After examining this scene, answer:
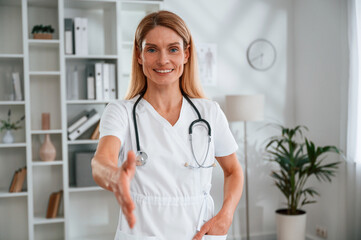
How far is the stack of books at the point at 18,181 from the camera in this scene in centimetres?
336

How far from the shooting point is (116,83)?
11.6 ft

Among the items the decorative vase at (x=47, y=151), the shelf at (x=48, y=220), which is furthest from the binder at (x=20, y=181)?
the shelf at (x=48, y=220)

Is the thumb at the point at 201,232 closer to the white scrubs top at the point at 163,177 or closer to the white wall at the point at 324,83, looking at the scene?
the white scrubs top at the point at 163,177

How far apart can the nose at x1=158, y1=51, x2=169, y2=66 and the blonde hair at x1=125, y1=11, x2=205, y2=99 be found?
0.07 m

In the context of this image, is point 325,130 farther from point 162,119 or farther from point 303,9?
point 162,119

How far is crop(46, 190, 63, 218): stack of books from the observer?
3.44 m

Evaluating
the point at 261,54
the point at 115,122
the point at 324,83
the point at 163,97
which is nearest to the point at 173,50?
the point at 163,97

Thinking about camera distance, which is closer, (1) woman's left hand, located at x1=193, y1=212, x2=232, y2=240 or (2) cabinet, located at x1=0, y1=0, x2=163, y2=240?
(1) woman's left hand, located at x1=193, y1=212, x2=232, y2=240

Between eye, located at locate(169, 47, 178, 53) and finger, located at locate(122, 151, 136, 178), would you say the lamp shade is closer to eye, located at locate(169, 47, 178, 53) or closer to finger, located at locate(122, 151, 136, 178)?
eye, located at locate(169, 47, 178, 53)

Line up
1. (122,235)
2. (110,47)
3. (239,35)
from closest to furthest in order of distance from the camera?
(122,235) < (110,47) < (239,35)

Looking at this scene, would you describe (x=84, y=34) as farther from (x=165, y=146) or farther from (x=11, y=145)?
(x=165, y=146)

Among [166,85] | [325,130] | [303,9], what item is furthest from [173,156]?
[303,9]

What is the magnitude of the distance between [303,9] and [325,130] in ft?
4.28

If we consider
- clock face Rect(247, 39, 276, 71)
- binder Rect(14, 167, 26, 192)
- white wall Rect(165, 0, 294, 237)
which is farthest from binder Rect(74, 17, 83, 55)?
clock face Rect(247, 39, 276, 71)
